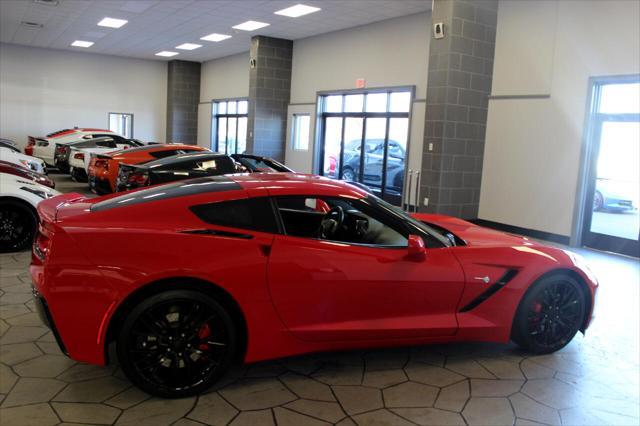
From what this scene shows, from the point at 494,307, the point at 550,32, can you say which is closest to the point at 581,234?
the point at 550,32

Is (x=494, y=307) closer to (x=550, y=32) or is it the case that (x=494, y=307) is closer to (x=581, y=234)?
(x=581, y=234)

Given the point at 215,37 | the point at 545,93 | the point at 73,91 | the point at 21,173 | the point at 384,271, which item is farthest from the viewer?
the point at 73,91

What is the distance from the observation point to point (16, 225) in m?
6.18

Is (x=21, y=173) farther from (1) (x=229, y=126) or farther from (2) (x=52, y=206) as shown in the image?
(1) (x=229, y=126)

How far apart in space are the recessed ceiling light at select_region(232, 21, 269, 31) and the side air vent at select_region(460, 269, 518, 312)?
490 inches

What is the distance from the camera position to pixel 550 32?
930 cm

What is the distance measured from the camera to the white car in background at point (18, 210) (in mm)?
5961

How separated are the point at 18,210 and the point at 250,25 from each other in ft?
33.7

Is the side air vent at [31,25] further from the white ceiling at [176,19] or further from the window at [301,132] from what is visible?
the window at [301,132]

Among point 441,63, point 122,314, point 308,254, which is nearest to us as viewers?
point 122,314

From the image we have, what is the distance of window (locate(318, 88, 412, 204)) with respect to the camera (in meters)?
12.9

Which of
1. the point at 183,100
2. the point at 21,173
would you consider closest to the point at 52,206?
the point at 21,173

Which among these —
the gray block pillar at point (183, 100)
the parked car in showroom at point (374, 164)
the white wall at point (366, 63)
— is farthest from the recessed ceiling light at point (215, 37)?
the gray block pillar at point (183, 100)

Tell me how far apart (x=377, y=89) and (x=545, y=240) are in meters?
5.93
